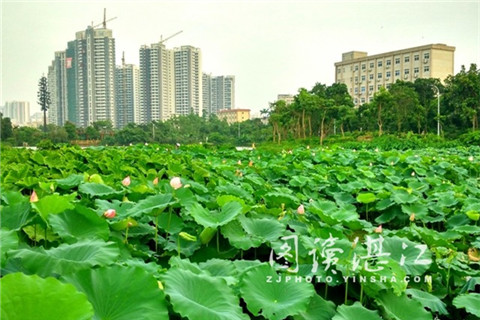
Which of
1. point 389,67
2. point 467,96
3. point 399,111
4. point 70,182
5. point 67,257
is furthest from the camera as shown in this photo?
point 389,67

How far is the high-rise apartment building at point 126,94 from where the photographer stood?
1164 inches

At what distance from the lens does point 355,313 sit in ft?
3.32

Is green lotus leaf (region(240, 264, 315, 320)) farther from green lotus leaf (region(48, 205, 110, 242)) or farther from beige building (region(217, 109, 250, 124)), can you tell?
beige building (region(217, 109, 250, 124))

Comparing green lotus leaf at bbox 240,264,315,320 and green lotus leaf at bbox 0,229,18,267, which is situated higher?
green lotus leaf at bbox 0,229,18,267

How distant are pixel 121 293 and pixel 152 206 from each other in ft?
1.93

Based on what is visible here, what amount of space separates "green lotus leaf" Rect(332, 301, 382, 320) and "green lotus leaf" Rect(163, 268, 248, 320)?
25cm

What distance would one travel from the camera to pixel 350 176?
3.46 metres

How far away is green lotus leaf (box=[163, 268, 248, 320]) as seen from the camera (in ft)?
A: 2.58

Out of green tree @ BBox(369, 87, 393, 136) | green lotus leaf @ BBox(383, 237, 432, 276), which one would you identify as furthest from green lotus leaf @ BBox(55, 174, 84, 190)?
green tree @ BBox(369, 87, 393, 136)

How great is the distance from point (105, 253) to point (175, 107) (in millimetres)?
35175

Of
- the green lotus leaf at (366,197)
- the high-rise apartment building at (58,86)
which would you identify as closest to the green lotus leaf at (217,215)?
the green lotus leaf at (366,197)

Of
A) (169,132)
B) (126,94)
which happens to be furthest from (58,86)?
(169,132)

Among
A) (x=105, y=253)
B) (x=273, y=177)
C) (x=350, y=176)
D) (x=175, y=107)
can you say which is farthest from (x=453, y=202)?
(x=175, y=107)

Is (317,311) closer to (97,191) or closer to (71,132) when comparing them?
(97,191)
